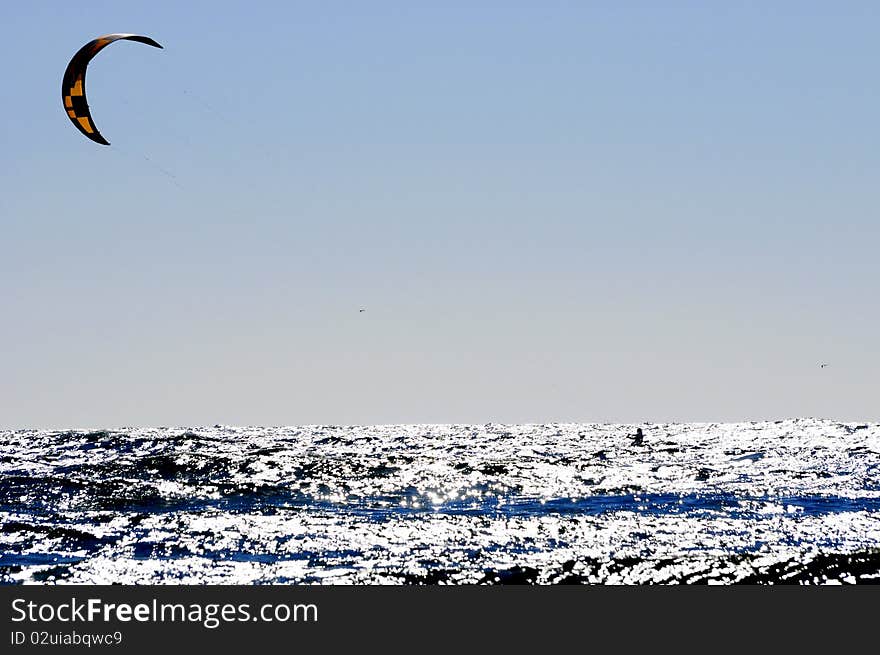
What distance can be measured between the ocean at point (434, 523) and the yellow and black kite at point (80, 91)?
15.8m

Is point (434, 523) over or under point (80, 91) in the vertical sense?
under

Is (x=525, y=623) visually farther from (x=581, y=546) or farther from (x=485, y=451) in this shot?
(x=485, y=451)

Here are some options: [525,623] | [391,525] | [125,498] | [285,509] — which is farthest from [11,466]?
[525,623]

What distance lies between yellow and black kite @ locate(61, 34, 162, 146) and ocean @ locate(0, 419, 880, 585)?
1577 cm

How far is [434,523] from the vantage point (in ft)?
108

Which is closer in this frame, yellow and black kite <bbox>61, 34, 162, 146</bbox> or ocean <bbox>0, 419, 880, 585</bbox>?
ocean <bbox>0, 419, 880, 585</bbox>

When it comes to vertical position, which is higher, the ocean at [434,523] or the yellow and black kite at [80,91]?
the yellow and black kite at [80,91]

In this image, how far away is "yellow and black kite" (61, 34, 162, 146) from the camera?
3691 centimetres

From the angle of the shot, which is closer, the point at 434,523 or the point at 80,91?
the point at 434,523

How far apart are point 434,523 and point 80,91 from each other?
23541 millimetres

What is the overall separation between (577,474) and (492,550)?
29.3m

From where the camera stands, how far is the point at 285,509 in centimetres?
3719

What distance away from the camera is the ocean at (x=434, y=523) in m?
23.5

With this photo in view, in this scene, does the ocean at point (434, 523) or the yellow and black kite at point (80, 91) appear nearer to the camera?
the ocean at point (434, 523)
